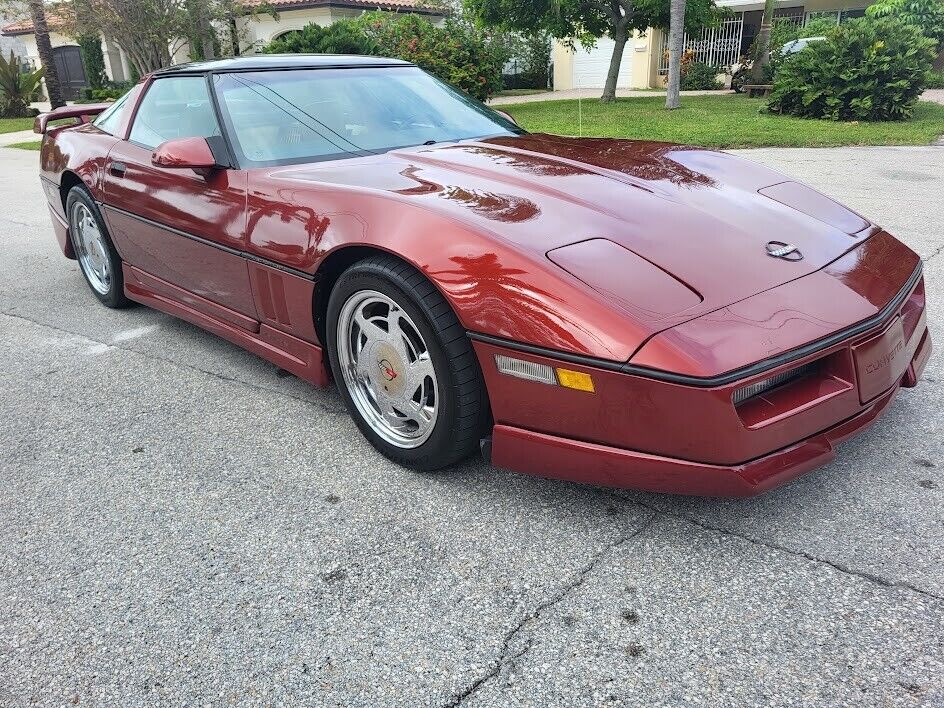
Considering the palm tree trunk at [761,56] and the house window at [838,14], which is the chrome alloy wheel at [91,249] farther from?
the house window at [838,14]

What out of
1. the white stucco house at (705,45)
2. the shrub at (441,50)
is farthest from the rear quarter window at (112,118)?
the white stucco house at (705,45)

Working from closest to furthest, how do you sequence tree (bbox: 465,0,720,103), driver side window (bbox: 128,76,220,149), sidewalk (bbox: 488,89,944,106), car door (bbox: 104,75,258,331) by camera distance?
car door (bbox: 104,75,258,331), driver side window (bbox: 128,76,220,149), tree (bbox: 465,0,720,103), sidewalk (bbox: 488,89,944,106)

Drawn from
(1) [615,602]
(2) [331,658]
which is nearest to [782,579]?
(1) [615,602]

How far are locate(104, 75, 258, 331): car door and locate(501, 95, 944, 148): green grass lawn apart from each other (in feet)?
23.0

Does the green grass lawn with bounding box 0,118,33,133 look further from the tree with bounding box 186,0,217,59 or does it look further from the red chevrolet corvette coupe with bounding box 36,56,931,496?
the red chevrolet corvette coupe with bounding box 36,56,931,496

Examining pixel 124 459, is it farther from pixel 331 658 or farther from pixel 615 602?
pixel 615 602

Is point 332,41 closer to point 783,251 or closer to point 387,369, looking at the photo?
point 387,369

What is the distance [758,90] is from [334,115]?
16.8 meters

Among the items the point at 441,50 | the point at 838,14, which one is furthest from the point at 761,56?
the point at 838,14

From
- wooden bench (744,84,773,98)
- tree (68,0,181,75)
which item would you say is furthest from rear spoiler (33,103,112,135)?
wooden bench (744,84,773,98)

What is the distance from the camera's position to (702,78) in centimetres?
2178

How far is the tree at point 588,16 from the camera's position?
16516mm

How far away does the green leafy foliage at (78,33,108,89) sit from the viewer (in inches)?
1112

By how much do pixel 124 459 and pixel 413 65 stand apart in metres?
2.43
